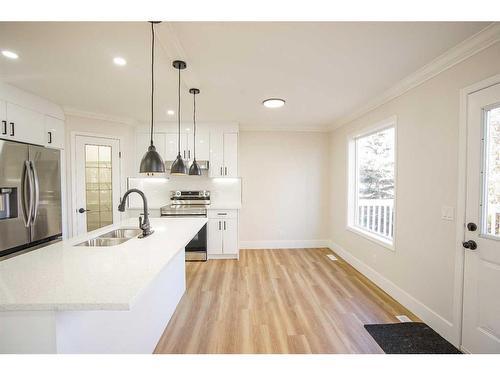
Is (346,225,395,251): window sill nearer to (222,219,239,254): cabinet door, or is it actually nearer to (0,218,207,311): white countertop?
(222,219,239,254): cabinet door

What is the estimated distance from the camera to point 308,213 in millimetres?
4754

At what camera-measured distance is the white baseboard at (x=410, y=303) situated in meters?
1.98

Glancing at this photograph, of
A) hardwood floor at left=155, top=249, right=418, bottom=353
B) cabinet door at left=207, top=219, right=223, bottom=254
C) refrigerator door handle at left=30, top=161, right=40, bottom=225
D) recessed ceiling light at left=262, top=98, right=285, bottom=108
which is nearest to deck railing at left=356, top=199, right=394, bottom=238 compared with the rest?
hardwood floor at left=155, top=249, right=418, bottom=353

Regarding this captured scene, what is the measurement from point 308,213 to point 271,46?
11.6 feet

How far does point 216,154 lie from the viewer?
429cm

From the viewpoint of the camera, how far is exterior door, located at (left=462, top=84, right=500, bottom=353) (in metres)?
1.64

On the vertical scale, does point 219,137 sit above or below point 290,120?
below

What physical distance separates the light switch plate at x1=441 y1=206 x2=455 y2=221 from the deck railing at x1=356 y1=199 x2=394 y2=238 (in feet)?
3.07

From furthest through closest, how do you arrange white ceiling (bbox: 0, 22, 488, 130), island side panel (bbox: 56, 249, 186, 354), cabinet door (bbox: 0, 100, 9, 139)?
cabinet door (bbox: 0, 100, 9, 139), white ceiling (bbox: 0, 22, 488, 130), island side panel (bbox: 56, 249, 186, 354)

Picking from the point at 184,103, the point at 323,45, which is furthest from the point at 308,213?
the point at 323,45

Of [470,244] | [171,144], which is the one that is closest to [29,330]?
[470,244]

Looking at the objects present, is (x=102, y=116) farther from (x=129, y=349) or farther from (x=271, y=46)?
(x=129, y=349)

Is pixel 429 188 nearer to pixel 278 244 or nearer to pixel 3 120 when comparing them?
pixel 278 244
